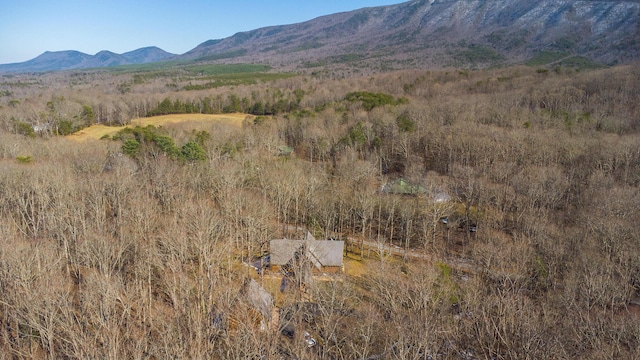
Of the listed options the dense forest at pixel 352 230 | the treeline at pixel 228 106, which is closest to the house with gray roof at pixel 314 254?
the dense forest at pixel 352 230

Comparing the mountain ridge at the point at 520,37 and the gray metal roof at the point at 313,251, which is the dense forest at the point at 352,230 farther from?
the mountain ridge at the point at 520,37

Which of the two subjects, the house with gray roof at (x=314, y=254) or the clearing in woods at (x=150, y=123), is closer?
the house with gray roof at (x=314, y=254)

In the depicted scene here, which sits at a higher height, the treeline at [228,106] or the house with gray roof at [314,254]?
the treeline at [228,106]

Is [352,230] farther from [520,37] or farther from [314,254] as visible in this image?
[520,37]

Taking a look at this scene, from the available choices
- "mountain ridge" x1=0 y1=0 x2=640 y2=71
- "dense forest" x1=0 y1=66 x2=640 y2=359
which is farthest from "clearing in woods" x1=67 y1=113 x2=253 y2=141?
"mountain ridge" x1=0 y1=0 x2=640 y2=71

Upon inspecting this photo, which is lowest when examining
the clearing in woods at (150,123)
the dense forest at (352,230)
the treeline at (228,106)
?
the dense forest at (352,230)

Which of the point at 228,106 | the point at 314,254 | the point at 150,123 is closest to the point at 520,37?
the point at 228,106

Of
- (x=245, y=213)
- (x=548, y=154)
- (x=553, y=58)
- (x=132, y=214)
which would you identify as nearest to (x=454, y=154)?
(x=548, y=154)

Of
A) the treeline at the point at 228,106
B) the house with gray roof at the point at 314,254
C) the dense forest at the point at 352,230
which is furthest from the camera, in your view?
the treeline at the point at 228,106

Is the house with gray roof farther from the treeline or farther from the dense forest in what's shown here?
the treeline
